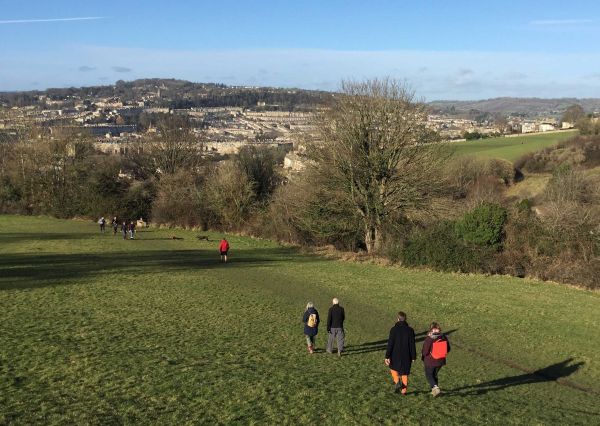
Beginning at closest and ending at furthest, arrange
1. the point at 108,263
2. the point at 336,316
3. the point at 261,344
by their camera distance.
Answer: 1. the point at 336,316
2. the point at 261,344
3. the point at 108,263

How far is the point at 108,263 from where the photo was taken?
28.7 meters

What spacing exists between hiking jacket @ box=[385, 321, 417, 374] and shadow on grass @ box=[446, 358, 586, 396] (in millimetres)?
1766

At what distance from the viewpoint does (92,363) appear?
1233 cm

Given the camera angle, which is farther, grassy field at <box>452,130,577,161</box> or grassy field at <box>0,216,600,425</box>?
grassy field at <box>452,130,577,161</box>

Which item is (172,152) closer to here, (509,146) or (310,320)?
(310,320)

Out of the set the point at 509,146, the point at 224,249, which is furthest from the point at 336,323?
the point at 509,146

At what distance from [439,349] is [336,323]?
3590mm

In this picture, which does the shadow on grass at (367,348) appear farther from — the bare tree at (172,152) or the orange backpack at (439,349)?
the bare tree at (172,152)

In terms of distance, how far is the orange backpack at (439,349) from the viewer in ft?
35.7

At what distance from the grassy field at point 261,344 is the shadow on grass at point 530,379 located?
7 cm

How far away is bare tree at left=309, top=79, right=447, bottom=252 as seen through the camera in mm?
33875

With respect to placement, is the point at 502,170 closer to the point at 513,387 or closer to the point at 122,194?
the point at 122,194

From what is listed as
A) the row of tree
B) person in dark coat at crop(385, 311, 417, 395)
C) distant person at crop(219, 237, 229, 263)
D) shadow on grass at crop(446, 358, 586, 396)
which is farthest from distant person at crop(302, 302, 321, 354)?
the row of tree

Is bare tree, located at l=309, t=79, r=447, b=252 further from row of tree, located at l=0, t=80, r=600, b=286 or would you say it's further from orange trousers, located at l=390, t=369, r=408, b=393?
orange trousers, located at l=390, t=369, r=408, b=393
